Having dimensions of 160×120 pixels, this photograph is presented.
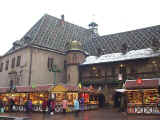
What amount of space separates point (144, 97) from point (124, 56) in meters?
11.7

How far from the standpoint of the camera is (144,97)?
20484mm

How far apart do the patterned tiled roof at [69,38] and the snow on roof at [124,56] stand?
182cm

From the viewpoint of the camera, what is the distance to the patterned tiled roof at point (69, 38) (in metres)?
33.7

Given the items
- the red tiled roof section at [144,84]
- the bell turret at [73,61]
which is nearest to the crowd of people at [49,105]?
the red tiled roof section at [144,84]

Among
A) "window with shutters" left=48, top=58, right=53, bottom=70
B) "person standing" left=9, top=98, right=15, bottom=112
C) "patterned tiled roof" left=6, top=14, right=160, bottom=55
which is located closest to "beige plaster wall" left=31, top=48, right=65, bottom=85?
"window with shutters" left=48, top=58, right=53, bottom=70

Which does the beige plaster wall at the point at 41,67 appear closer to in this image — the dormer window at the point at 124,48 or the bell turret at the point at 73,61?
the bell turret at the point at 73,61

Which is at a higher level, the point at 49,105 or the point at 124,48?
the point at 124,48

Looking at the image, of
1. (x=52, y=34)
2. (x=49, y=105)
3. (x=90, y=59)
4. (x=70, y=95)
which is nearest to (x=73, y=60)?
(x=90, y=59)

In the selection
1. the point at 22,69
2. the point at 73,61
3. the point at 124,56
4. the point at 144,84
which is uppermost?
the point at 124,56

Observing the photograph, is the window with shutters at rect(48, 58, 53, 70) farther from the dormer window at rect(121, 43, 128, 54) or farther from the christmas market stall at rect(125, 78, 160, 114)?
the christmas market stall at rect(125, 78, 160, 114)

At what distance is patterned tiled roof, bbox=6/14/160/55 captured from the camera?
33709mm

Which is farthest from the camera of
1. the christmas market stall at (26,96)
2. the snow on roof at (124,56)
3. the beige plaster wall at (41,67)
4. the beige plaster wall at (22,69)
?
the beige plaster wall at (41,67)

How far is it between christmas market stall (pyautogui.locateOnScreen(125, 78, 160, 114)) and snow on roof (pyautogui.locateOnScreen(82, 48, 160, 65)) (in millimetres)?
8583

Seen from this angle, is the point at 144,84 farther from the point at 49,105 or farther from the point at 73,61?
the point at 73,61
